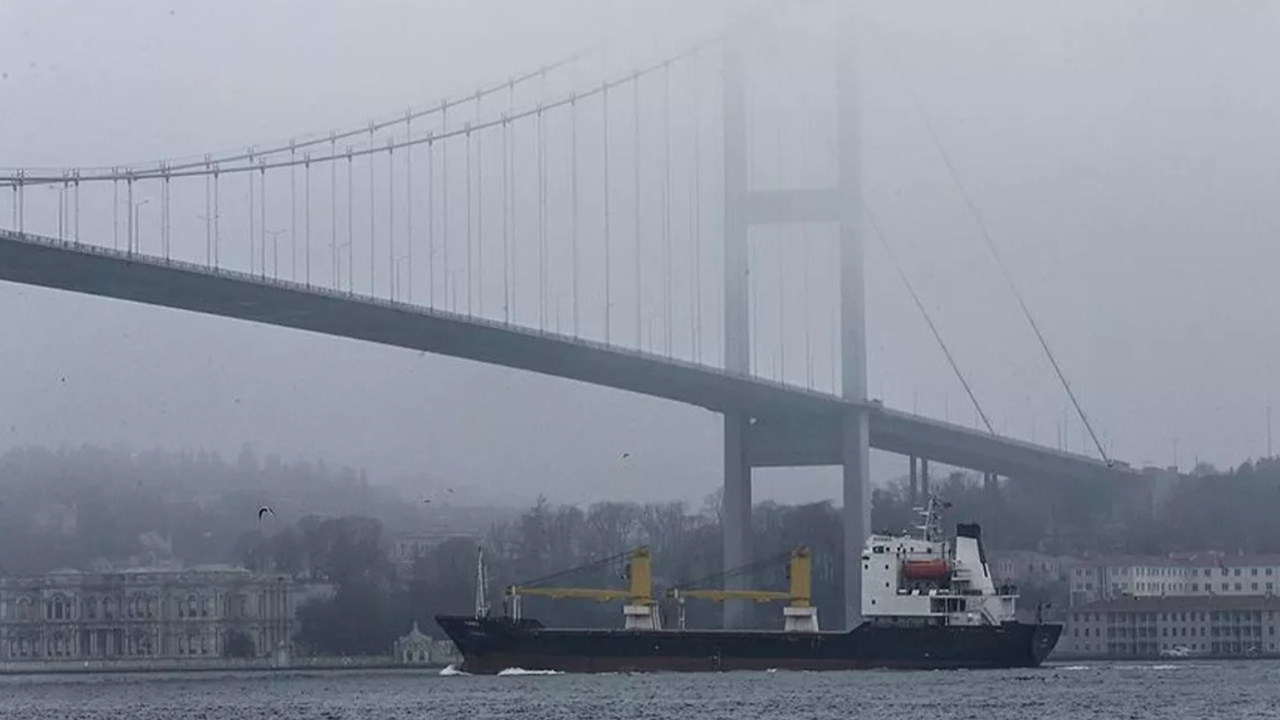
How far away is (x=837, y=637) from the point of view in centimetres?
5675

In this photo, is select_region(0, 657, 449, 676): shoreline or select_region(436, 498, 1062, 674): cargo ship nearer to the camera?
select_region(436, 498, 1062, 674): cargo ship

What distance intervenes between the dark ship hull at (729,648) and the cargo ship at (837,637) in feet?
0.05

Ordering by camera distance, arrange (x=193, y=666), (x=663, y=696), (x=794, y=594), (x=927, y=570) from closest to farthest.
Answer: (x=663, y=696) → (x=927, y=570) → (x=794, y=594) → (x=193, y=666)

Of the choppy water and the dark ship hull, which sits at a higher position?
the dark ship hull

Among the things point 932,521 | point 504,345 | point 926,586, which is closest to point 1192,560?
point 932,521

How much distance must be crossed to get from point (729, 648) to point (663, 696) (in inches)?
400

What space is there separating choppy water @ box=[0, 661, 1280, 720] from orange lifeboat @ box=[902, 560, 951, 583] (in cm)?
223

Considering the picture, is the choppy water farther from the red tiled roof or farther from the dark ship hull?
the red tiled roof

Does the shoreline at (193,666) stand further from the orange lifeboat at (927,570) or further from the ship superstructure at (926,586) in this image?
the orange lifeboat at (927,570)

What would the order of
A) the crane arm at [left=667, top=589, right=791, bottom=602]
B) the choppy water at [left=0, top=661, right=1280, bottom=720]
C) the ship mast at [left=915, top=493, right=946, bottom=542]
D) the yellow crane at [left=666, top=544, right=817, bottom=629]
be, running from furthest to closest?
1. the ship mast at [left=915, top=493, right=946, bottom=542]
2. the yellow crane at [left=666, top=544, right=817, bottom=629]
3. the crane arm at [left=667, top=589, right=791, bottom=602]
4. the choppy water at [left=0, top=661, right=1280, bottom=720]

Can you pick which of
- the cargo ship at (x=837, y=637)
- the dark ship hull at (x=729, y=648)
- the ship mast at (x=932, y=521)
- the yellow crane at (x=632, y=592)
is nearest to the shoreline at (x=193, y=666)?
the yellow crane at (x=632, y=592)

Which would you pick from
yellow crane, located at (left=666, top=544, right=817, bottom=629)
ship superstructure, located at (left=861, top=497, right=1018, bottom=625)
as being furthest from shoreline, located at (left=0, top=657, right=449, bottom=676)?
ship superstructure, located at (left=861, top=497, right=1018, bottom=625)

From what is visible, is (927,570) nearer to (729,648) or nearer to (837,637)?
(837,637)

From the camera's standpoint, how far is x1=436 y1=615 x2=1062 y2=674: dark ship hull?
184ft
